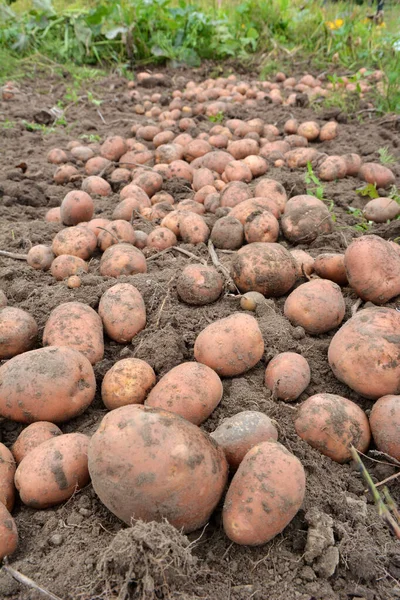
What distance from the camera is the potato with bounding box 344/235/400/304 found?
216 centimetres

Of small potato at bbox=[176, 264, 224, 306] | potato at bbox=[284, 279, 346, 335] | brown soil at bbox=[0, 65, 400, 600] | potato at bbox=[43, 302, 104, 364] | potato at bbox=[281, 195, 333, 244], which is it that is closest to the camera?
brown soil at bbox=[0, 65, 400, 600]

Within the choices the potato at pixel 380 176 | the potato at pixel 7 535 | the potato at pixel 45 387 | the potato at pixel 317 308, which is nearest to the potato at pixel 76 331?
the potato at pixel 45 387

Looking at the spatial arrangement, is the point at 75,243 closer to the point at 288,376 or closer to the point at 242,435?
the point at 288,376

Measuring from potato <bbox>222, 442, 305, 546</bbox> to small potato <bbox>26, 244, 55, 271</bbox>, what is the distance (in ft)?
5.67

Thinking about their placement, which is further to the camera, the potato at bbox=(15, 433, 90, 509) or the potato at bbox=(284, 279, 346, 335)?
the potato at bbox=(284, 279, 346, 335)

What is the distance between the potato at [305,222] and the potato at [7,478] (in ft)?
6.16

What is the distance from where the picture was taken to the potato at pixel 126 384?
1.78 meters

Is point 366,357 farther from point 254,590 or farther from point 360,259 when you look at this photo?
point 254,590

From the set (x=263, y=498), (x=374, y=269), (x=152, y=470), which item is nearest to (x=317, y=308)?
(x=374, y=269)

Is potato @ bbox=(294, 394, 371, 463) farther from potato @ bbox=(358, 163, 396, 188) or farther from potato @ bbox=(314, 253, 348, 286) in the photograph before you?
potato @ bbox=(358, 163, 396, 188)

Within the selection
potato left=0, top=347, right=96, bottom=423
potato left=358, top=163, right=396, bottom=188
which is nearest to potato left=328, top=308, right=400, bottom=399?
potato left=0, top=347, right=96, bottom=423

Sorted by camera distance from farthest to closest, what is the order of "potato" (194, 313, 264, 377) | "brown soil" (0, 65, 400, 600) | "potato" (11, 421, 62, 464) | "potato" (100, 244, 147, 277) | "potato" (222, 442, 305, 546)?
1. "potato" (100, 244, 147, 277)
2. "potato" (194, 313, 264, 377)
3. "potato" (11, 421, 62, 464)
4. "potato" (222, 442, 305, 546)
5. "brown soil" (0, 65, 400, 600)

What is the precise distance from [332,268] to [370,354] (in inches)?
28.0

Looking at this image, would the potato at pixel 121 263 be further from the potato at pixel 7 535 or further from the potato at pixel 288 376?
the potato at pixel 7 535
